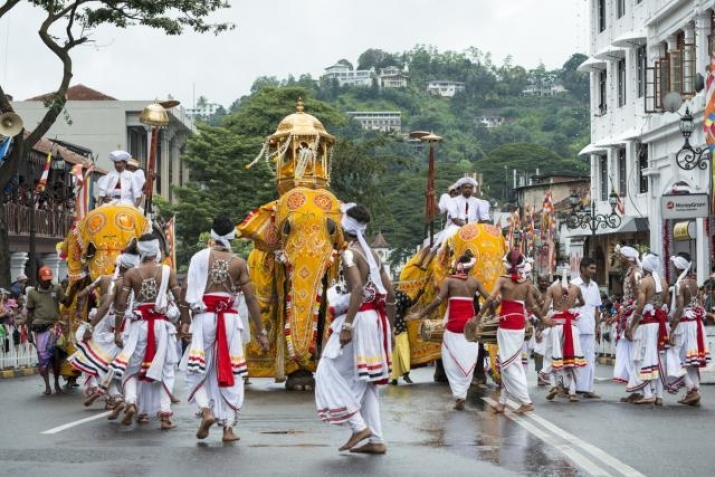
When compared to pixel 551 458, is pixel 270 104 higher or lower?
higher

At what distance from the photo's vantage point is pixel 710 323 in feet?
78.1

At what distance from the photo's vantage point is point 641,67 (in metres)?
42.8

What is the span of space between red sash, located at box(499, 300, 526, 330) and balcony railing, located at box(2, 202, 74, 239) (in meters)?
27.1

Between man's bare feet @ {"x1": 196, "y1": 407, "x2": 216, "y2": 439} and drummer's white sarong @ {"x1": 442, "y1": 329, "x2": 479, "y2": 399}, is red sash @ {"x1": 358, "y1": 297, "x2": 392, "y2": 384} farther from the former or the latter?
drummer's white sarong @ {"x1": 442, "y1": 329, "x2": 479, "y2": 399}

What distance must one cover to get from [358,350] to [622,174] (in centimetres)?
3446

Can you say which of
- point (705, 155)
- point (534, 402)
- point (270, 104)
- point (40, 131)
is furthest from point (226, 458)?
point (270, 104)

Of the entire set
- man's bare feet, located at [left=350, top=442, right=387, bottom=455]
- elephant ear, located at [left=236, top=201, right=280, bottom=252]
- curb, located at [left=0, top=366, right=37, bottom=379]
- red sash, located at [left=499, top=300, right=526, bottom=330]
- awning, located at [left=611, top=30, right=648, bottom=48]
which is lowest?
curb, located at [left=0, top=366, right=37, bottom=379]

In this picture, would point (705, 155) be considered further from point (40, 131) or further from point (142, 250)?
point (142, 250)

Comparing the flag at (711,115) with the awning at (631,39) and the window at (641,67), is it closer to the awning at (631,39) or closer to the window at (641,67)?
the awning at (631,39)

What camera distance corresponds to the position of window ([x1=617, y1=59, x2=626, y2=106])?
4522 centimetres

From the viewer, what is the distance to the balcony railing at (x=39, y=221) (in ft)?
148

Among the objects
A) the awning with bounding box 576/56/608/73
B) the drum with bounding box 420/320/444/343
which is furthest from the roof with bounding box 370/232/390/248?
the drum with bounding box 420/320/444/343

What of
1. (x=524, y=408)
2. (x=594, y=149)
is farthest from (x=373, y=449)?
(x=594, y=149)

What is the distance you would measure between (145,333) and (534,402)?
213 inches
